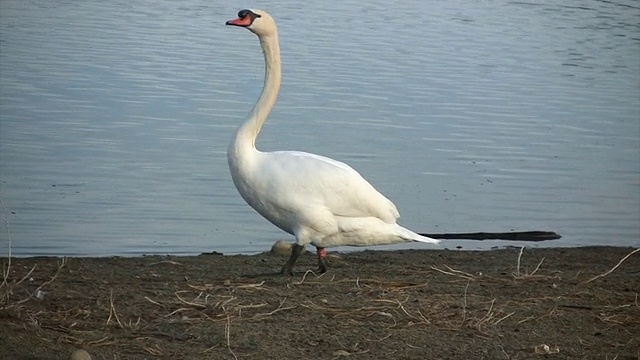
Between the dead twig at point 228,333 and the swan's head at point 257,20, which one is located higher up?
the swan's head at point 257,20

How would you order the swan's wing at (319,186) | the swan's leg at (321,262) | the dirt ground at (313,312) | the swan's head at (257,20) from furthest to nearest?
1. the swan's head at (257,20)
2. the swan's leg at (321,262)
3. the swan's wing at (319,186)
4. the dirt ground at (313,312)

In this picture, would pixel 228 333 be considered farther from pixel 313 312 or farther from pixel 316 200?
pixel 316 200

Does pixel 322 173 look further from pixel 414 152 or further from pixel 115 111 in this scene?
pixel 115 111

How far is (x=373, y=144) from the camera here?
1362 cm

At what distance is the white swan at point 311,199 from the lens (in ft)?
24.9

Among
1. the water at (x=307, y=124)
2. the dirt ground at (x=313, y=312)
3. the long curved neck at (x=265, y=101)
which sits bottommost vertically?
the water at (x=307, y=124)

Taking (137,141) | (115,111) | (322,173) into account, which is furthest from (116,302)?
(115,111)

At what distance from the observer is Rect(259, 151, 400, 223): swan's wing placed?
24.8 ft

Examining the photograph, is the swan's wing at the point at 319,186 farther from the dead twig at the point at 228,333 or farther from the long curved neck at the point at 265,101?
the dead twig at the point at 228,333

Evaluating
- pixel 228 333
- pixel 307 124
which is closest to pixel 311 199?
pixel 228 333

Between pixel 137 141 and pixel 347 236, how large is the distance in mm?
5859

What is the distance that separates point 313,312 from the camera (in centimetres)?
659

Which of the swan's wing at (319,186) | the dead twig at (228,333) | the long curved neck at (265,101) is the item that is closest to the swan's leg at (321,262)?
the swan's wing at (319,186)

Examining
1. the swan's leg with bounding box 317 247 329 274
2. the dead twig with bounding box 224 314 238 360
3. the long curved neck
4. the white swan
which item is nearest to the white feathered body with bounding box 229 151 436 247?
the white swan
